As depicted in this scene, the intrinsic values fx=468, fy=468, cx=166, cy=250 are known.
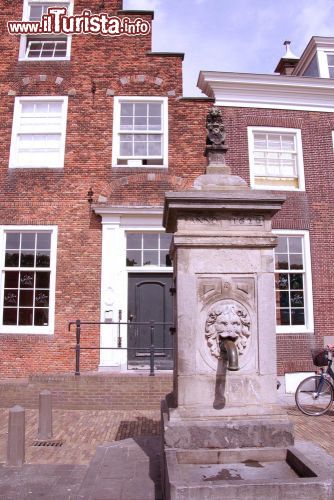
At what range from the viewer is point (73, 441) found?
6.81 meters

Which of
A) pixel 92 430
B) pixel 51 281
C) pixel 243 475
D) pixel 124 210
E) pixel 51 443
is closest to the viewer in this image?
pixel 243 475

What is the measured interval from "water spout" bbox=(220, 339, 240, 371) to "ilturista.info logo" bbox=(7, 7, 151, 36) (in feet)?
37.0

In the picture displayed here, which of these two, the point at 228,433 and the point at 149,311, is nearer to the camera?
the point at 228,433

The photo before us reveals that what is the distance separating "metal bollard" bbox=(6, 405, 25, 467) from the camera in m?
5.43

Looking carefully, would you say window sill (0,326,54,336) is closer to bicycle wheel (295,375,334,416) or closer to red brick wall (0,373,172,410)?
red brick wall (0,373,172,410)

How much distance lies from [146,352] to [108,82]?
7.25m

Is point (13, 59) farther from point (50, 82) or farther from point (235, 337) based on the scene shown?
point (235, 337)

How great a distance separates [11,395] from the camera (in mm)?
9305

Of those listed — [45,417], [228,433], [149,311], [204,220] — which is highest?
[204,220]

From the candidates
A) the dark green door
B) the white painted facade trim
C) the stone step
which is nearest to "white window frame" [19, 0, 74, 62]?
the white painted facade trim

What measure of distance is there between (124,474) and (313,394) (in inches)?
223

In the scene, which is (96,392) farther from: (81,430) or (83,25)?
(83,25)

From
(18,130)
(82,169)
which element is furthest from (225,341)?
(18,130)

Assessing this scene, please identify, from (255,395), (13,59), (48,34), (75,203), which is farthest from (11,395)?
(48,34)
